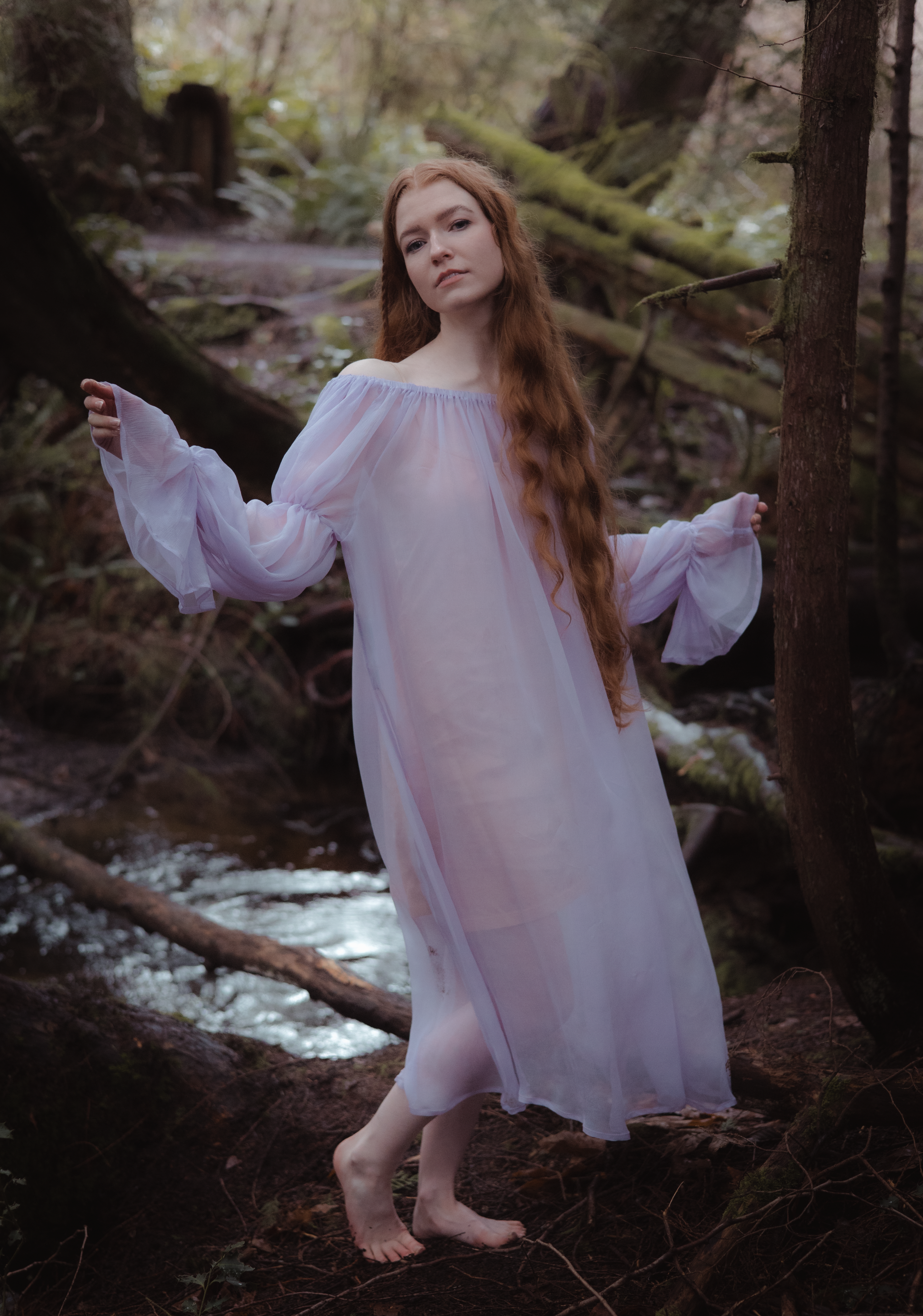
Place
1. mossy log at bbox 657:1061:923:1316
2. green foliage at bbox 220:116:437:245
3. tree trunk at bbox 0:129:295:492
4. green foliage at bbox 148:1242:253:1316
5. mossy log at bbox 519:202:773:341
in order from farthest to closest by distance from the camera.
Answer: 1. green foliage at bbox 220:116:437:245
2. mossy log at bbox 519:202:773:341
3. tree trunk at bbox 0:129:295:492
4. green foliage at bbox 148:1242:253:1316
5. mossy log at bbox 657:1061:923:1316

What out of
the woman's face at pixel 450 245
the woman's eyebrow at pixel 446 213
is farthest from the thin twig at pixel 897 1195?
the woman's eyebrow at pixel 446 213

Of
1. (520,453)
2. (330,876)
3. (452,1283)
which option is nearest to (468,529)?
(520,453)

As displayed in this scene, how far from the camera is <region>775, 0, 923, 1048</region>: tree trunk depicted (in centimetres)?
217

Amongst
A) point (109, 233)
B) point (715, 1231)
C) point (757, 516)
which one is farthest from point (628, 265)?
point (715, 1231)

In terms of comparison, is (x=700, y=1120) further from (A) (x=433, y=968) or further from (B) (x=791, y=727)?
(B) (x=791, y=727)

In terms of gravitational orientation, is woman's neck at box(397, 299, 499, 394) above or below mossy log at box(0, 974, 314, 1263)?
above

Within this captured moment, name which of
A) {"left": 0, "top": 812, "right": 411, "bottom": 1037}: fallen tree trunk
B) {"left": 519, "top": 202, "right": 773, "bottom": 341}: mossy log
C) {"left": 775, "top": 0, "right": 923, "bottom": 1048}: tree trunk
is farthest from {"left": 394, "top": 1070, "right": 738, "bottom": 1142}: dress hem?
{"left": 519, "top": 202, "right": 773, "bottom": 341}: mossy log

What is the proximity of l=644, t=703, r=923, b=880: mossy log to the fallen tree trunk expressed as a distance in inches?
59.1

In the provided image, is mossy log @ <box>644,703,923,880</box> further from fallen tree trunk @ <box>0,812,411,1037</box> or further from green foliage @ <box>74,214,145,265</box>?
green foliage @ <box>74,214,145,265</box>

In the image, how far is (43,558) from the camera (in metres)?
6.81

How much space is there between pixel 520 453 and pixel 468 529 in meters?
0.23

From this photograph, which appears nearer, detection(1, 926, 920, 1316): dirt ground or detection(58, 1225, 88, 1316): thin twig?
detection(1, 926, 920, 1316): dirt ground

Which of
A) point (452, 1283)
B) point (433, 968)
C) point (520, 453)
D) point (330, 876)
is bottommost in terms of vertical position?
point (330, 876)

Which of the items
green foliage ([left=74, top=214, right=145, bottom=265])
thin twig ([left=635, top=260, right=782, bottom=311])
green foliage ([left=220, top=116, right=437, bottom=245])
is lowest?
thin twig ([left=635, top=260, right=782, bottom=311])
